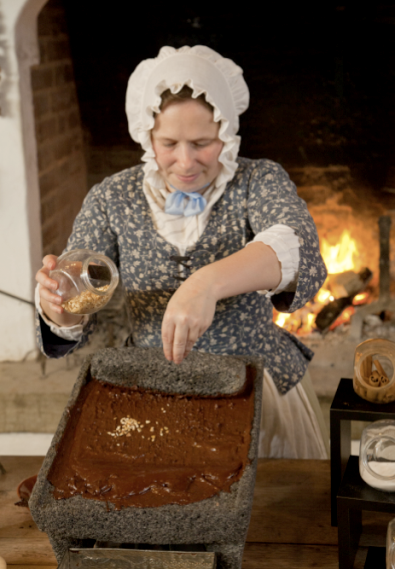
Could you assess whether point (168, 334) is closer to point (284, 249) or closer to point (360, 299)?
point (284, 249)

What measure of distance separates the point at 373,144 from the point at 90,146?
1030 millimetres

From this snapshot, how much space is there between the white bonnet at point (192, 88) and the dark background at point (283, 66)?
94 cm

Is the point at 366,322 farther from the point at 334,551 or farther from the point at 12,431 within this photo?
the point at 334,551

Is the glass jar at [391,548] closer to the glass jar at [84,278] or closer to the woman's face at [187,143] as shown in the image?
the glass jar at [84,278]

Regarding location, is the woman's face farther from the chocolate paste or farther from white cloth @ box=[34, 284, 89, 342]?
the chocolate paste

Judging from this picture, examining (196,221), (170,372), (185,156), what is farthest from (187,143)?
(170,372)

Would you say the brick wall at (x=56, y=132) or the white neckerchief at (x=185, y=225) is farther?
the brick wall at (x=56, y=132)

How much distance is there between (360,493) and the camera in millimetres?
822

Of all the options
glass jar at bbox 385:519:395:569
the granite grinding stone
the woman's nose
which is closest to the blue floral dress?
the woman's nose

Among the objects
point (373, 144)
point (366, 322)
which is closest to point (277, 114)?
point (373, 144)

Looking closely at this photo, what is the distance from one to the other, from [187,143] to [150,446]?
0.60 m

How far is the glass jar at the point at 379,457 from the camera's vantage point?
81 cm

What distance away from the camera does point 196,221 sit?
1326 mm

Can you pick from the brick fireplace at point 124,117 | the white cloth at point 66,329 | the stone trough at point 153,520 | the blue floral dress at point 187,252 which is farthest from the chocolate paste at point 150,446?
the brick fireplace at point 124,117
